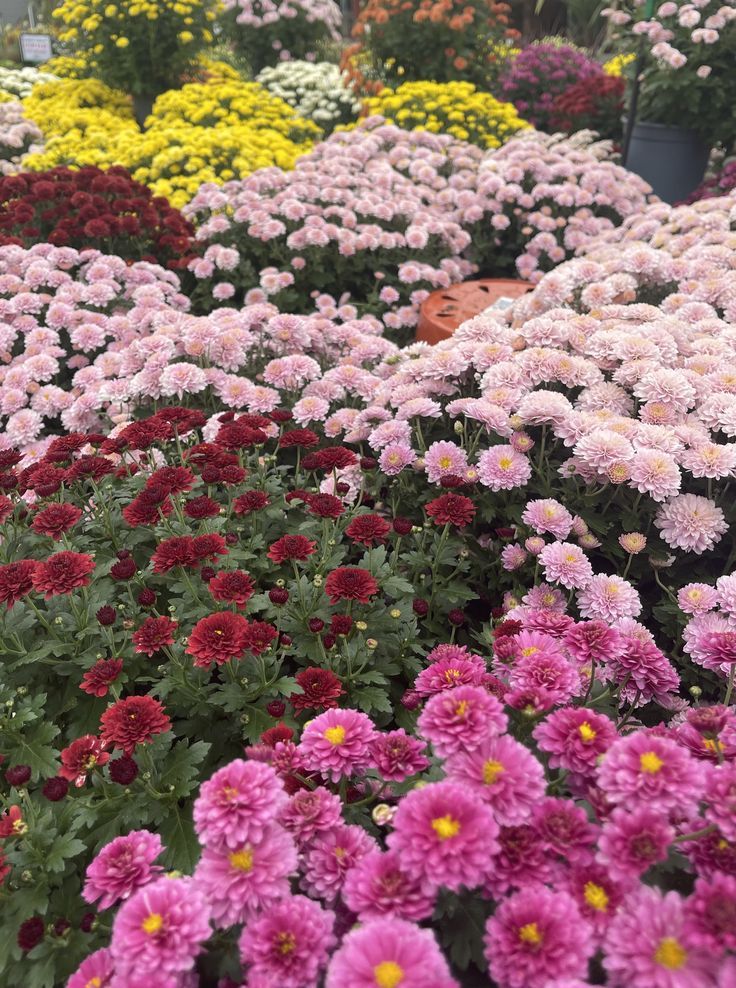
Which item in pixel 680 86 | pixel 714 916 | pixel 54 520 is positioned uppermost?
pixel 680 86

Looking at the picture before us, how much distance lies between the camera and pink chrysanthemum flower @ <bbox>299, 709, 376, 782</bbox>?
1275mm

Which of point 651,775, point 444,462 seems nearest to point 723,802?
point 651,775

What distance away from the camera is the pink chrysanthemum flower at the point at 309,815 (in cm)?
118

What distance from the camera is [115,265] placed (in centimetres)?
432

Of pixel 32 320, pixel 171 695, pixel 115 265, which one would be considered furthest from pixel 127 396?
pixel 171 695

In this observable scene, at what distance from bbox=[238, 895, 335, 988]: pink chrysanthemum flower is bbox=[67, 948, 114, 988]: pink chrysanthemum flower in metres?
0.22

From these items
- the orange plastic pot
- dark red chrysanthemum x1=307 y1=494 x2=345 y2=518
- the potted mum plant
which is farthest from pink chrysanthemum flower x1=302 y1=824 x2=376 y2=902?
the potted mum plant

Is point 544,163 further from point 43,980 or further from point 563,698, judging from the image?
point 43,980

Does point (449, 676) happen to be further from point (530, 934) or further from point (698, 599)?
point (698, 599)

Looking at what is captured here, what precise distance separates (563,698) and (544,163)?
581 cm

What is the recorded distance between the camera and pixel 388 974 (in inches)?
35.1

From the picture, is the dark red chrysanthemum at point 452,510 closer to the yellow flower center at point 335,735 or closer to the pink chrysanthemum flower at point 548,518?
the pink chrysanthemum flower at point 548,518

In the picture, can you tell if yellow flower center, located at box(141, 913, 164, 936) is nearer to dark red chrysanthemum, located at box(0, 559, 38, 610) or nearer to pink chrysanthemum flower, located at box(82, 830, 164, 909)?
pink chrysanthemum flower, located at box(82, 830, 164, 909)

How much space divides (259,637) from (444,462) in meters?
1.01
